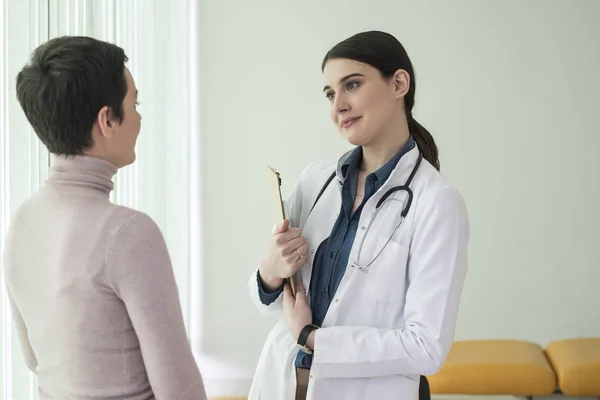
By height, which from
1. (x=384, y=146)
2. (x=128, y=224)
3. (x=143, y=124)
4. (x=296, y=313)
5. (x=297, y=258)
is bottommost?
(x=296, y=313)

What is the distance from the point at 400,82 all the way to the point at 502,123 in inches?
102

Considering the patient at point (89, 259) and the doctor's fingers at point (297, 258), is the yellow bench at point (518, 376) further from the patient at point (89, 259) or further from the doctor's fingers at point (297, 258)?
the patient at point (89, 259)

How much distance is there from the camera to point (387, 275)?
4.80 ft

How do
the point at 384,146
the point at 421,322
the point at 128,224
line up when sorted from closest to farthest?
1. the point at 128,224
2. the point at 421,322
3. the point at 384,146

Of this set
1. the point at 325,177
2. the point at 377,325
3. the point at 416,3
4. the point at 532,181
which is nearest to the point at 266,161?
the point at 416,3

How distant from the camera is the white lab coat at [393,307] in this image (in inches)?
55.4

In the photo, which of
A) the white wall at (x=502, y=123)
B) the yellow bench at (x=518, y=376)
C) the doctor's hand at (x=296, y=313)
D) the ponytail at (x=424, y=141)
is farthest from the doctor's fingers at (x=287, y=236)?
the white wall at (x=502, y=123)

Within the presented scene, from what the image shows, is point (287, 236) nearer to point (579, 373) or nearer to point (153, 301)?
point (153, 301)

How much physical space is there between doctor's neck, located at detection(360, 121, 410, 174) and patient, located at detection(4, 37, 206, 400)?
0.69 meters

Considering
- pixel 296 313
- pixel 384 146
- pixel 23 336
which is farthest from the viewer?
pixel 384 146

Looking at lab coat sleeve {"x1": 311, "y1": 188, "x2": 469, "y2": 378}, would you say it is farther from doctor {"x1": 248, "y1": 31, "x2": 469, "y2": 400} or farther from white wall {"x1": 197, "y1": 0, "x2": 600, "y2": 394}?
white wall {"x1": 197, "y1": 0, "x2": 600, "y2": 394}

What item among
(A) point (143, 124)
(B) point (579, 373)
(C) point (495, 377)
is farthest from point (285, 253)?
(B) point (579, 373)

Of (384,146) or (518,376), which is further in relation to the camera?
(518,376)

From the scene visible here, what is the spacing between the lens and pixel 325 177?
5.65 ft
